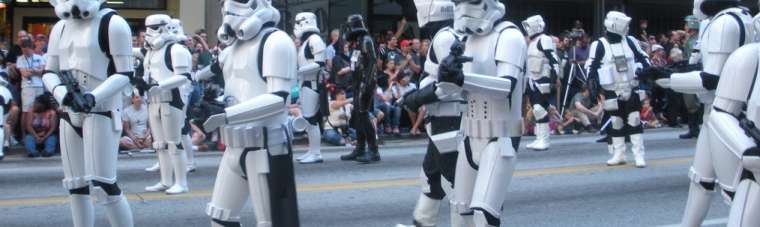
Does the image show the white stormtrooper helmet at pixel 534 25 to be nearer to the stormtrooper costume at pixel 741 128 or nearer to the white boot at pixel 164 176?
the white boot at pixel 164 176

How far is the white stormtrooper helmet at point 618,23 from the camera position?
13.1 m

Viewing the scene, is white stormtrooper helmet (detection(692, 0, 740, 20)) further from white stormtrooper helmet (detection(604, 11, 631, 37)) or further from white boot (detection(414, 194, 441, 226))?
white stormtrooper helmet (detection(604, 11, 631, 37))

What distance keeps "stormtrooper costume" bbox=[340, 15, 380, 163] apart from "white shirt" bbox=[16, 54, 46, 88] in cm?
539

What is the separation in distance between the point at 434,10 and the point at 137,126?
28.1ft

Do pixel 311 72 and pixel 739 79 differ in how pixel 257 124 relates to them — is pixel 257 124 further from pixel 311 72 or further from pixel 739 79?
pixel 311 72

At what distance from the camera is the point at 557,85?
1972 cm

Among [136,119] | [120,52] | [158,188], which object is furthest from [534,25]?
[120,52]

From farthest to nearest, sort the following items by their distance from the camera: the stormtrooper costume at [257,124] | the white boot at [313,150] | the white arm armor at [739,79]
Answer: the white boot at [313,150]
the stormtrooper costume at [257,124]
the white arm armor at [739,79]

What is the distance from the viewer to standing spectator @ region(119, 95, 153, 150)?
52.2 feet

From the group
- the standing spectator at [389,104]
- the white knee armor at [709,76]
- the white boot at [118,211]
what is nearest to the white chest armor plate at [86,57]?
the white boot at [118,211]

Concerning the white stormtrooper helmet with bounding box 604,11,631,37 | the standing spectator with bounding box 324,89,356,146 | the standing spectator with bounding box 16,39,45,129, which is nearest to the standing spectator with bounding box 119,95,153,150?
the standing spectator with bounding box 16,39,45,129

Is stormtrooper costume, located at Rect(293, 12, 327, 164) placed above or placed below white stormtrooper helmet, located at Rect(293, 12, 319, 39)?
below

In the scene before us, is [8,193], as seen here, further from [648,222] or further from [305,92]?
[648,222]

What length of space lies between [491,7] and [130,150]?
33.7ft
